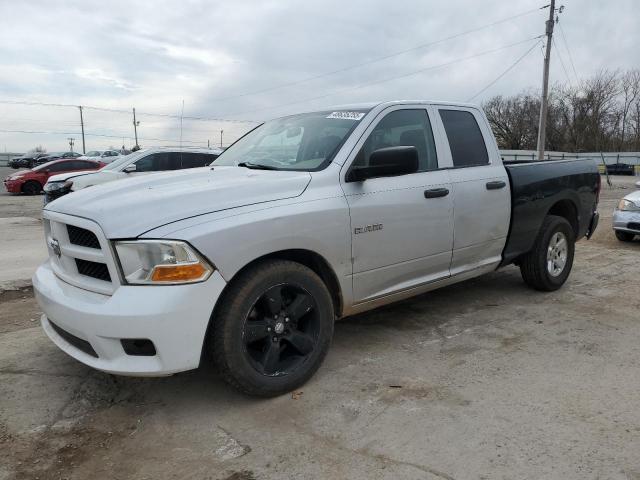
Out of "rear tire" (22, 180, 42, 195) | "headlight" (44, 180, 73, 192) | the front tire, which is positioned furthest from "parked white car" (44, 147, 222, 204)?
"rear tire" (22, 180, 42, 195)

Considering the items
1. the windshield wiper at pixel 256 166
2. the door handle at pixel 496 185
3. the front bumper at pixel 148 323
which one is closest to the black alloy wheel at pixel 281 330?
the front bumper at pixel 148 323

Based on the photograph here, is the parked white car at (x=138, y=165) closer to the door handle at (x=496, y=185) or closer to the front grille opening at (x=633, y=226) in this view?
the door handle at (x=496, y=185)

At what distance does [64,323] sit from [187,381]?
92cm

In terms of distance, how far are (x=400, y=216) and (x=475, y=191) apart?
1022 mm

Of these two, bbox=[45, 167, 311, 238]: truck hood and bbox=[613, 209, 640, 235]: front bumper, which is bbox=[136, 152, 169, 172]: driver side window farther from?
bbox=[613, 209, 640, 235]: front bumper

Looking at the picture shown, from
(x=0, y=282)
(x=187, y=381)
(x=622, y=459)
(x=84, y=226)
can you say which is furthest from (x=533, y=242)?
(x=0, y=282)

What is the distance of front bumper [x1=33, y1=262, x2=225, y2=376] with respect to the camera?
2740 millimetres

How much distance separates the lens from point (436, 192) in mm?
4172

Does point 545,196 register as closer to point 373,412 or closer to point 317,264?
point 317,264

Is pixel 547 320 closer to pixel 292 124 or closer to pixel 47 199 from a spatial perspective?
pixel 292 124

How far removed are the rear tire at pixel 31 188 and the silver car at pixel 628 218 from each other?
2091cm

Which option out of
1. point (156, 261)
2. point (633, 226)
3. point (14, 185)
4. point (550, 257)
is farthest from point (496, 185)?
point (14, 185)

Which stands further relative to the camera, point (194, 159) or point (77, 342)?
point (194, 159)

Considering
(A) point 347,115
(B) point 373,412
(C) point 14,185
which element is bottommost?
(B) point 373,412
